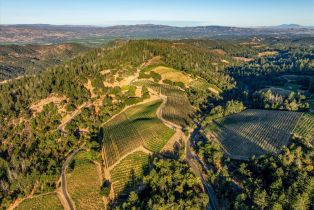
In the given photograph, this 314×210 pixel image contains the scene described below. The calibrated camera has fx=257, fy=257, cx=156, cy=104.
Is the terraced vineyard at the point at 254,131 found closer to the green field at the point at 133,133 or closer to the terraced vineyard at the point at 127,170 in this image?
the green field at the point at 133,133

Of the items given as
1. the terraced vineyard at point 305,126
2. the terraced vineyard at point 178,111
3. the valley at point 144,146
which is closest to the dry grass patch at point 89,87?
the valley at point 144,146

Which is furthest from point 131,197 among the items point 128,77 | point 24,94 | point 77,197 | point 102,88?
point 24,94

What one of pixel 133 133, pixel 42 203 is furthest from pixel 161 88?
pixel 42 203

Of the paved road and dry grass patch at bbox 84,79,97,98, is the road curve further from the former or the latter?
dry grass patch at bbox 84,79,97,98

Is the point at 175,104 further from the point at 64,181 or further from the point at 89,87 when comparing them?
the point at 64,181

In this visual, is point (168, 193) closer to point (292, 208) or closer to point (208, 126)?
point (292, 208)
